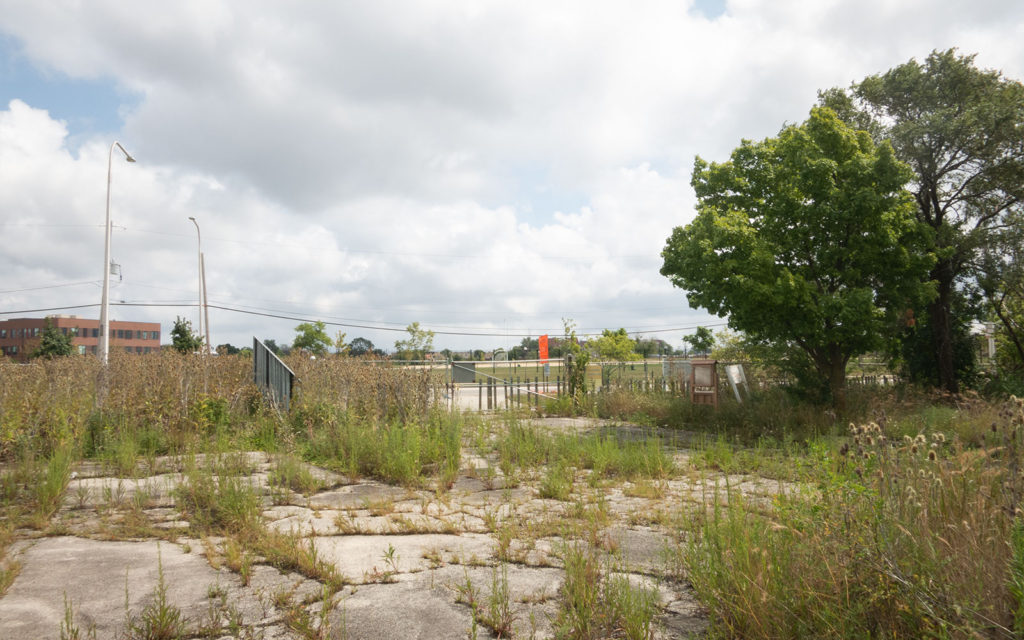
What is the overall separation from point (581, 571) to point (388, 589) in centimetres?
127

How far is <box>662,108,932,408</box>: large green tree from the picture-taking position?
1190 centimetres

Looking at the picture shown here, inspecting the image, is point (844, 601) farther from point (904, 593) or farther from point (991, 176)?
point (991, 176)

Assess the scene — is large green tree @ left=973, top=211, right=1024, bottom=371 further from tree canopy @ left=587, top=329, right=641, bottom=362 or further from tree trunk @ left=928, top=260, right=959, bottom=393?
tree canopy @ left=587, top=329, right=641, bottom=362

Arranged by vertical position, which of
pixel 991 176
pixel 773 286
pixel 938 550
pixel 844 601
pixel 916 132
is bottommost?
pixel 844 601

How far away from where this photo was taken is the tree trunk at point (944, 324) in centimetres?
1686

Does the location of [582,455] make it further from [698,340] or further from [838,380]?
[698,340]

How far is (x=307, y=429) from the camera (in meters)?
9.52

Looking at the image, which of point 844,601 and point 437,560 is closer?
point 844,601

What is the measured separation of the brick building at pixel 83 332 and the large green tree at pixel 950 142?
306 ft

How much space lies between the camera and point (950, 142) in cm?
1627

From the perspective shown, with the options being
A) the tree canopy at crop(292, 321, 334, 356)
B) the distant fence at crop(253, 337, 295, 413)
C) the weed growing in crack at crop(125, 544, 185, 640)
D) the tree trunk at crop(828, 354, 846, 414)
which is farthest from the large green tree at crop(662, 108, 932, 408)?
the tree canopy at crop(292, 321, 334, 356)

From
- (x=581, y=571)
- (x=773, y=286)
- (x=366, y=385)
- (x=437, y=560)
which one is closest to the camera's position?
(x=581, y=571)

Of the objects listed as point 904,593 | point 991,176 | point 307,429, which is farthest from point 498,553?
point 991,176

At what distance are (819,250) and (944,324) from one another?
7218 mm
